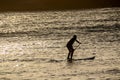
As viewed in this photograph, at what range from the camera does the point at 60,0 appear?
548ft

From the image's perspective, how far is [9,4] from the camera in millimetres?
149750

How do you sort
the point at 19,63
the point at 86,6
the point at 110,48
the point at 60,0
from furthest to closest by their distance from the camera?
the point at 60,0, the point at 86,6, the point at 110,48, the point at 19,63

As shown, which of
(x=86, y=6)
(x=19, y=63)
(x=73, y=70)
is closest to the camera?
(x=73, y=70)

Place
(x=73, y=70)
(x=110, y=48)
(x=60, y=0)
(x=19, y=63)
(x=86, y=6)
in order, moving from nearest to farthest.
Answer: (x=73, y=70), (x=19, y=63), (x=110, y=48), (x=86, y=6), (x=60, y=0)

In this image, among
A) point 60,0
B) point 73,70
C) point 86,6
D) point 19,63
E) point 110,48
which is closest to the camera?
point 73,70

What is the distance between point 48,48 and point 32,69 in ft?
35.9

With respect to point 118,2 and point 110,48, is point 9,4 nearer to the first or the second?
point 118,2

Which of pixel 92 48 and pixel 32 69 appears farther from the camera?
pixel 92 48

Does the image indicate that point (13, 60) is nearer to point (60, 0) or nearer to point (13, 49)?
point (13, 49)

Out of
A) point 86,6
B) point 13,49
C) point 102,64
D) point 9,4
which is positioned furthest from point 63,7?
point 102,64

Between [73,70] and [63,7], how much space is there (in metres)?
127

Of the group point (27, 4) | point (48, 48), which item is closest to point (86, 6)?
point (27, 4)

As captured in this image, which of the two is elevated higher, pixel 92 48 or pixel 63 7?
pixel 63 7

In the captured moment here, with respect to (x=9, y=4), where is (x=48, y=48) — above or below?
below
